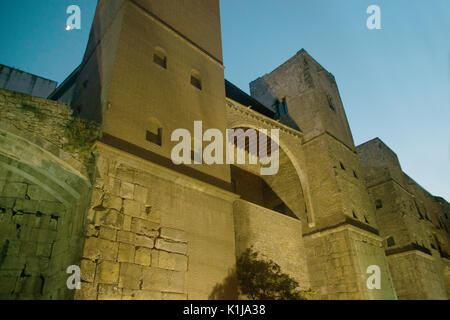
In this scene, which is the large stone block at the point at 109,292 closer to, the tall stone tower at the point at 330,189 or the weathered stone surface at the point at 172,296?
the weathered stone surface at the point at 172,296

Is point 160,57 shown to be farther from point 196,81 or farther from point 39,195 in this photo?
point 39,195

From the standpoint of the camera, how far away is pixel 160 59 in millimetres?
8883

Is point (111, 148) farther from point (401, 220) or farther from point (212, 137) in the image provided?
point (401, 220)

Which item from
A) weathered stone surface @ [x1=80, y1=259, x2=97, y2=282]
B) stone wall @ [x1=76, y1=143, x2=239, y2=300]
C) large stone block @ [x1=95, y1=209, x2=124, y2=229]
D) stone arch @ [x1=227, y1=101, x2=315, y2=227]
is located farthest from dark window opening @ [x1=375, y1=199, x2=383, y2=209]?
weathered stone surface @ [x1=80, y1=259, x2=97, y2=282]

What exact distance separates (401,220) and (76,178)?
15921 millimetres

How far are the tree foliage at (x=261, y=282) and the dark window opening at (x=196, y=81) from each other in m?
5.02

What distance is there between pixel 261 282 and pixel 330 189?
6.57m

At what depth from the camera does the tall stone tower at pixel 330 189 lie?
1152 centimetres

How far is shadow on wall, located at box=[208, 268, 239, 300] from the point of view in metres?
6.70

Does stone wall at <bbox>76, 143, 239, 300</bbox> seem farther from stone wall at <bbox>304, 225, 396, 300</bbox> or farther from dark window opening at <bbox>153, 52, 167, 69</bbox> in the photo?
stone wall at <bbox>304, 225, 396, 300</bbox>

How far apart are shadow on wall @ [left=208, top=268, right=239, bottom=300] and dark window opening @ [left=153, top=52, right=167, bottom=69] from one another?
5.51 meters

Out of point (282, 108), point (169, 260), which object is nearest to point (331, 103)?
point (282, 108)

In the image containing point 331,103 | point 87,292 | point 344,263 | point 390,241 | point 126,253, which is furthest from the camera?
point 331,103

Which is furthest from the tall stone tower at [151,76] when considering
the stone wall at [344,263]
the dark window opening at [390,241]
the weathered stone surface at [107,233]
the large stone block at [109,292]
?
the dark window opening at [390,241]
